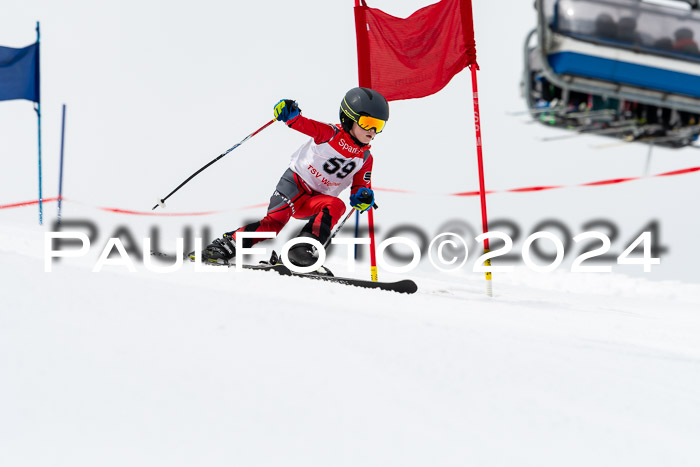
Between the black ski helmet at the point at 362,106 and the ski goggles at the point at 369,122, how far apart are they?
2 cm

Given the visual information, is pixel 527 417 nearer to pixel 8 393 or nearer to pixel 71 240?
pixel 8 393

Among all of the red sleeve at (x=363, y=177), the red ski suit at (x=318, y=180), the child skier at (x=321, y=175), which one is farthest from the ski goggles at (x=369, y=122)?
the red sleeve at (x=363, y=177)

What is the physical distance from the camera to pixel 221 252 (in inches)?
214

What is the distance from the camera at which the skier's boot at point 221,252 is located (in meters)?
5.44

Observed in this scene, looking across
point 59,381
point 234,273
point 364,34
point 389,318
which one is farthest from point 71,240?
point 59,381

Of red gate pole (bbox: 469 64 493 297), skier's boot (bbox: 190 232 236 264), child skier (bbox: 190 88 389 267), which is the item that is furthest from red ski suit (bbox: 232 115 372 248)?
red gate pole (bbox: 469 64 493 297)

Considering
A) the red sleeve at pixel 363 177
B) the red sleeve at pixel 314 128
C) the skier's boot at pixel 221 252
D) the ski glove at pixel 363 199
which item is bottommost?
the skier's boot at pixel 221 252

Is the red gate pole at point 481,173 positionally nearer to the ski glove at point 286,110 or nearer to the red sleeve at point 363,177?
the red sleeve at point 363,177

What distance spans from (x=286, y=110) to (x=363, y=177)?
0.88 meters

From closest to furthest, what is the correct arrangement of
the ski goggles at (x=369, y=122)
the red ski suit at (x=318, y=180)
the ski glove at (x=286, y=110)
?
the ski glove at (x=286, y=110) < the ski goggles at (x=369, y=122) < the red ski suit at (x=318, y=180)

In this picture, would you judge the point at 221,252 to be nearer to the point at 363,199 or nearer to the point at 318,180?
the point at 318,180

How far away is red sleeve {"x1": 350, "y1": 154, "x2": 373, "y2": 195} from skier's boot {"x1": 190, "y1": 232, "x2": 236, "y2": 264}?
107 centimetres

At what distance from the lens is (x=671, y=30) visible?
226 inches

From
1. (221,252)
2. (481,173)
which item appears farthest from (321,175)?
(481,173)
